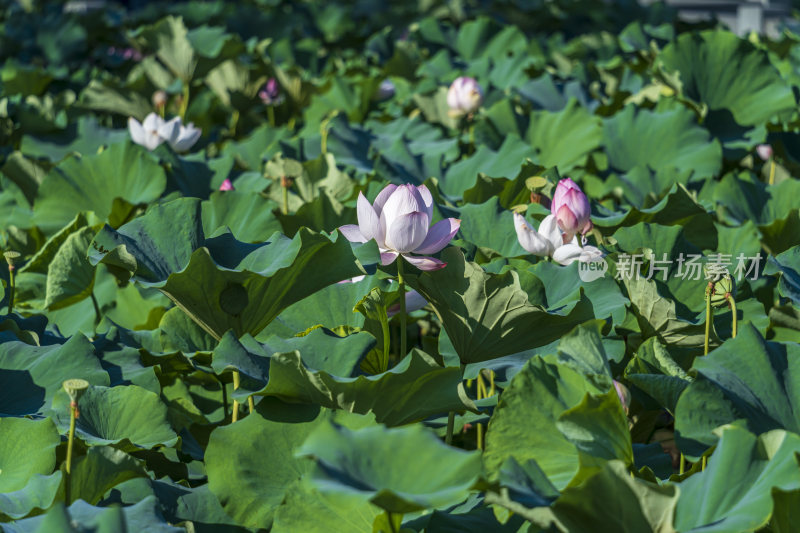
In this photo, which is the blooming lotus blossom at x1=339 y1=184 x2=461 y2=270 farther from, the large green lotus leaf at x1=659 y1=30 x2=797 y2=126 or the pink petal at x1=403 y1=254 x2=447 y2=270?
the large green lotus leaf at x1=659 y1=30 x2=797 y2=126

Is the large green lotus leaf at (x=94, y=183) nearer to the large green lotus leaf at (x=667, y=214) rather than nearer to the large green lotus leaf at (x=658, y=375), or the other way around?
the large green lotus leaf at (x=667, y=214)

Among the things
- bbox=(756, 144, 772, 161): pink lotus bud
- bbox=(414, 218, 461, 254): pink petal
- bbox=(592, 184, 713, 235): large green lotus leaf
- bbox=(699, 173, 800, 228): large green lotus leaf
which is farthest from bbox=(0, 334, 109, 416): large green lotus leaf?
bbox=(756, 144, 772, 161): pink lotus bud

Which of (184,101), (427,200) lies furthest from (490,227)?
(184,101)

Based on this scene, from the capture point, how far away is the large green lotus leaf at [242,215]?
1587 millimetres

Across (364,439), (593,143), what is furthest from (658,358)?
(593,143)

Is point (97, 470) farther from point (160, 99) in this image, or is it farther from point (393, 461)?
point (160, 99)

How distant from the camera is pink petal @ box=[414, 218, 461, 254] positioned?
1257 mm

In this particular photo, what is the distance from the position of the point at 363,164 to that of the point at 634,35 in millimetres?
1538

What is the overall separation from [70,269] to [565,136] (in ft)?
4.20

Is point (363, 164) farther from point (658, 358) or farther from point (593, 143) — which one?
point (658, 358)

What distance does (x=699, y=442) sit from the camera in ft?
3.23

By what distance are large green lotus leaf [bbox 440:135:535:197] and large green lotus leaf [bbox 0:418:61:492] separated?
3.79 feet

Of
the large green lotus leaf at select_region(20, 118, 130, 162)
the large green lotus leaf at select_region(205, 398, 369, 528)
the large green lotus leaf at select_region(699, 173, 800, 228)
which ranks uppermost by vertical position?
the large green lotus leaf at select_region(205, 398, 369, 528)

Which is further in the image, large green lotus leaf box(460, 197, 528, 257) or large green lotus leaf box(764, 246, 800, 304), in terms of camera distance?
large green lotus leaf box(460, 197, 528, 257)
